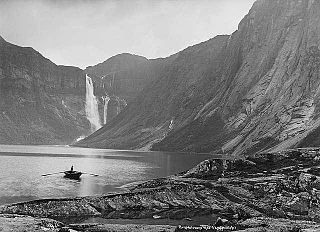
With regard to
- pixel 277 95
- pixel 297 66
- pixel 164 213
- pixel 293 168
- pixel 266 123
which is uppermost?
pixel 297 66

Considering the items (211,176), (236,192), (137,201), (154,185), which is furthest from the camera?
(211,176)

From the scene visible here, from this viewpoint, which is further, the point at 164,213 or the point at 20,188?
the point at 20,188

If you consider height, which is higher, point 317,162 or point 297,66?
point 297,66

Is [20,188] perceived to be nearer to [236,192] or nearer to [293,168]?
[236,192]

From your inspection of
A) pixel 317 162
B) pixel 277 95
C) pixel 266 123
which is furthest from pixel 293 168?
pixel 277 95

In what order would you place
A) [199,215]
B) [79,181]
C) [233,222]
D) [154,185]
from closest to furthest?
[233,222], [199,215], [154,185], [79,181]

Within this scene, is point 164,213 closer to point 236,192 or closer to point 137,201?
point 137,201
